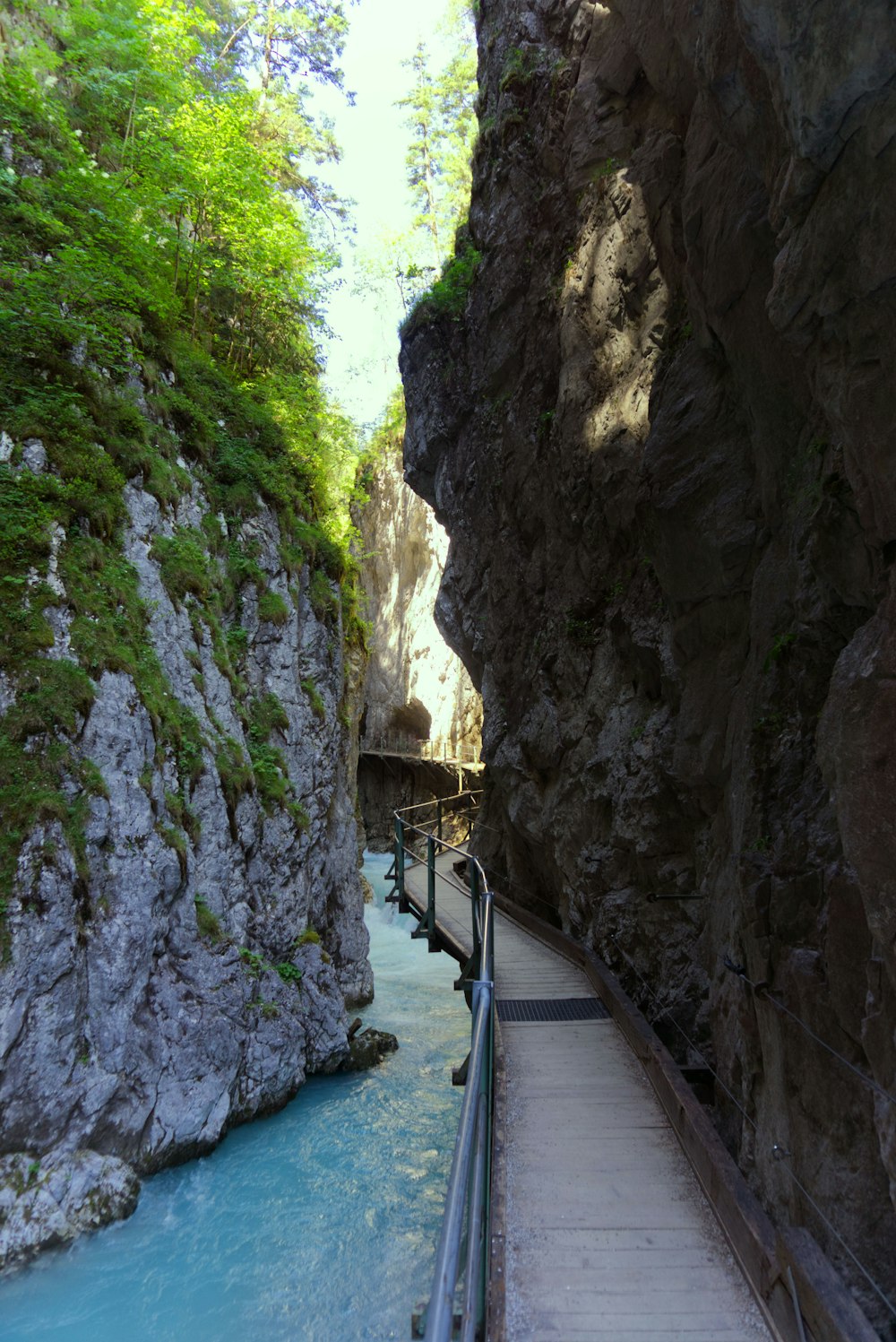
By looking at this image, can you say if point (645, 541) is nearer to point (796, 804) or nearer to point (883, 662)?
point (796, 804)

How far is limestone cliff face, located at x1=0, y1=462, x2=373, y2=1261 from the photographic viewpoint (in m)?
6.58

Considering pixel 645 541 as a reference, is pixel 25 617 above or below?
below

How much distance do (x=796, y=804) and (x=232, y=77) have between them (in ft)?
75.7

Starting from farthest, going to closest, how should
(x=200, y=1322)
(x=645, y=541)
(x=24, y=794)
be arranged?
(x=645, y=541), (x=24, y=794), (x=200, y=1322)

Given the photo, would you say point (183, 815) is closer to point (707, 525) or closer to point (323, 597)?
point (323, 597)

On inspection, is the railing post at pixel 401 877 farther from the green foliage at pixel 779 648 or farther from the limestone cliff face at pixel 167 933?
the green foliage at pixel 779 648

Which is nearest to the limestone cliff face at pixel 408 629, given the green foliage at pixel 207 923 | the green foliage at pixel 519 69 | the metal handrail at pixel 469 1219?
the green foliage at pixel 519 69

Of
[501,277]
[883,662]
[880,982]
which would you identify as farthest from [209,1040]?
[501,277]

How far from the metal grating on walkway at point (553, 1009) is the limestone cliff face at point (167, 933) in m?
3.29

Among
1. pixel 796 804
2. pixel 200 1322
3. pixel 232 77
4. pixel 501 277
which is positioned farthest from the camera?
pixel 232 77

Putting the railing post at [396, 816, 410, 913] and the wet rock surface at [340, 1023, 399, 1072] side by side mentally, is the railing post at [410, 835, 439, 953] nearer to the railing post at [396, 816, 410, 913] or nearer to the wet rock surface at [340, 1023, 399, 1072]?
the railing post at [396, 816, 410, 913]

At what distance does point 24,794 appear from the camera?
7.12 metres

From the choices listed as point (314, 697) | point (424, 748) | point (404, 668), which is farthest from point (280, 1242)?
point (404, 668)

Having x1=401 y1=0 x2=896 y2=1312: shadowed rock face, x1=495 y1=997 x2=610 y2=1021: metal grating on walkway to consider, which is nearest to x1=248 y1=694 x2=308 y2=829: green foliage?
x1=401 y1=0 x2=896 y2=1312: shadowed rock face
